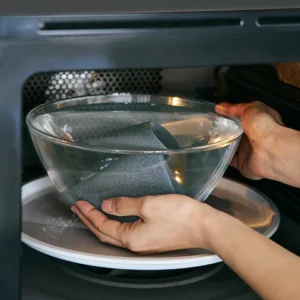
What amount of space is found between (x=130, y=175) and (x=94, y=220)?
0.06m

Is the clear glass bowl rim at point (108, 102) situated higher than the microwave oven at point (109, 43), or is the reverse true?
the microwave oven at point (109, 43)

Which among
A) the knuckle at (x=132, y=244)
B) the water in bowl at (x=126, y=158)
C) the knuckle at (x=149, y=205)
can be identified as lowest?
the knuckle at (x=132, y=244)

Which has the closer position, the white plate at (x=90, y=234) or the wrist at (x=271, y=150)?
the white plate at (x=90, y=234)

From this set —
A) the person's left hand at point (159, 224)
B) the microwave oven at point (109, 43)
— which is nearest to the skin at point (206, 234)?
the person's left hand at point (159, 224)

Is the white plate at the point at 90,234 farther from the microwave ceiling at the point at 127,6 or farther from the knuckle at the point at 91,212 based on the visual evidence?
the microwave ceiling at the point at 127,6

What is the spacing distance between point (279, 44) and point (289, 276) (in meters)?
0.20

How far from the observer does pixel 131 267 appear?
56 centimetres

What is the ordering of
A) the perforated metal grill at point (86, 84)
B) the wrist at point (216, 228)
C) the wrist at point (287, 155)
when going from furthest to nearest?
the perforated metal grill at point (86, 84)
the wrist at point (287, 155)
the wrist at point (216, 228)

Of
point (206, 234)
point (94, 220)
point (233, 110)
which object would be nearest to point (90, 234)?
point (94, 220)

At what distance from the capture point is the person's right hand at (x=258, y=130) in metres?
0.70

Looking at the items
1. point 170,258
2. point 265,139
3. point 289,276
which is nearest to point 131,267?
point 170,258

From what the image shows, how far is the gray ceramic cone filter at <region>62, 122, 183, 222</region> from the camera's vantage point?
575mm

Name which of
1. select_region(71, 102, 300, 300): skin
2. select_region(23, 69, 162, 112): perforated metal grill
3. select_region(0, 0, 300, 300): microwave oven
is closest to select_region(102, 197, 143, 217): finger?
select_region(71, 102, 300, 300): skin

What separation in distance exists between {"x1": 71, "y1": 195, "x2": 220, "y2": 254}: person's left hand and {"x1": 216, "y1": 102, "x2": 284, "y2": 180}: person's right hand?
7.0 inches
